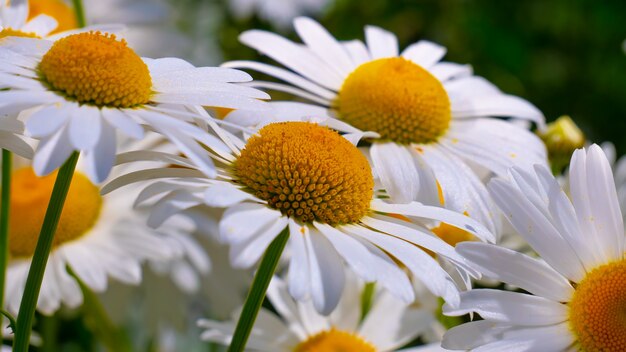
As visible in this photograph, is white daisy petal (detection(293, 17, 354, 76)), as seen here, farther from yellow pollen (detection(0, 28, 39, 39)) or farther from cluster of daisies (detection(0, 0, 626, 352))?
yellow pollen (detection(0, 28, 39, 39))

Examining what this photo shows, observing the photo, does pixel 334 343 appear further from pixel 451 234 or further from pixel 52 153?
pixel 52 153

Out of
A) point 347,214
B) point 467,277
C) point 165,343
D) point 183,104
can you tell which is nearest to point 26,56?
point 183,104

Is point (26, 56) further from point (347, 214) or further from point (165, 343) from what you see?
point (165, 343)

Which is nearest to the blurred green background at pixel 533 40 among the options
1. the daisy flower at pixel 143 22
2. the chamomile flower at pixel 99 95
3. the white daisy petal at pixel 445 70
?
the daisy flower at pixel 143 22

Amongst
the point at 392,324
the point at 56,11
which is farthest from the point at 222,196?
the point at 56,11

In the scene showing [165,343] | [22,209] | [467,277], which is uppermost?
[467,277]

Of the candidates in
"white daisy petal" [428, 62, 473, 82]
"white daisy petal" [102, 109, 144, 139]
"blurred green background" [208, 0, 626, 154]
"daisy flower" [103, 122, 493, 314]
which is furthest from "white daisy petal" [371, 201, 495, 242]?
"blurred green background" [208, 0, 626, 154]
